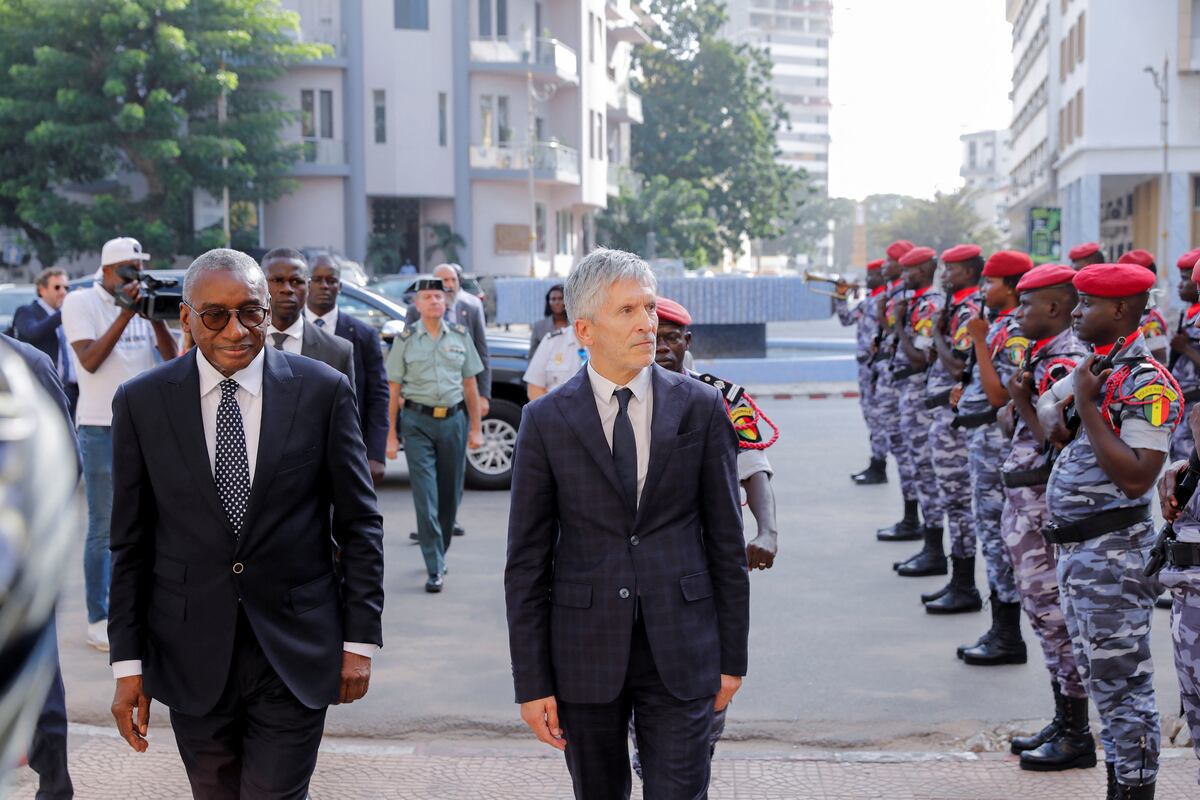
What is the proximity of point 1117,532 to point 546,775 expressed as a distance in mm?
2299

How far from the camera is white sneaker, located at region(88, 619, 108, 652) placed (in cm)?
761

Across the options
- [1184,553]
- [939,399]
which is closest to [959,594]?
[939,399]

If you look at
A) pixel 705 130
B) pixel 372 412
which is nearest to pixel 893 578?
pixel 372 412

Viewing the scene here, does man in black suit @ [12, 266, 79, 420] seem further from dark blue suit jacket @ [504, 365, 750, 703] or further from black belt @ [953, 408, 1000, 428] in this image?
black belt @ [953, 408, 1000, 428]

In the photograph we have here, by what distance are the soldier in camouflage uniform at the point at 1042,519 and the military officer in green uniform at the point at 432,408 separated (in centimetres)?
405

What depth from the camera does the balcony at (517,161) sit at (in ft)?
154

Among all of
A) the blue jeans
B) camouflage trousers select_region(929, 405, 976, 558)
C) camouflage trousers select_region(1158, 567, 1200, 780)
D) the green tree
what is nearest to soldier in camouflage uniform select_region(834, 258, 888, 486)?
camouflage trousers select_region(929, 405, 976, 558)

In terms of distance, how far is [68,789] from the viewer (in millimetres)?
4508

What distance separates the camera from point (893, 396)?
36.8ft

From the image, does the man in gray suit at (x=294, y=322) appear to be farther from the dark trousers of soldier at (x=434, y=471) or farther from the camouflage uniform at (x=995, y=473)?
the camouflage uniform at (x=995, y=473)

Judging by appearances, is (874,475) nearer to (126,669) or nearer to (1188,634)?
(1188,634)

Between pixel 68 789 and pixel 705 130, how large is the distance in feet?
202

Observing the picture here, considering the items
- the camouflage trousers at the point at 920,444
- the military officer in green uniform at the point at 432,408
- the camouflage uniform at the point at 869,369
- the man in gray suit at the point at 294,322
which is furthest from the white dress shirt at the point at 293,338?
the camouflage uniform at the point at 869,369

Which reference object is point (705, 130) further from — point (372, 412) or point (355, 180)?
point (372, 412)
